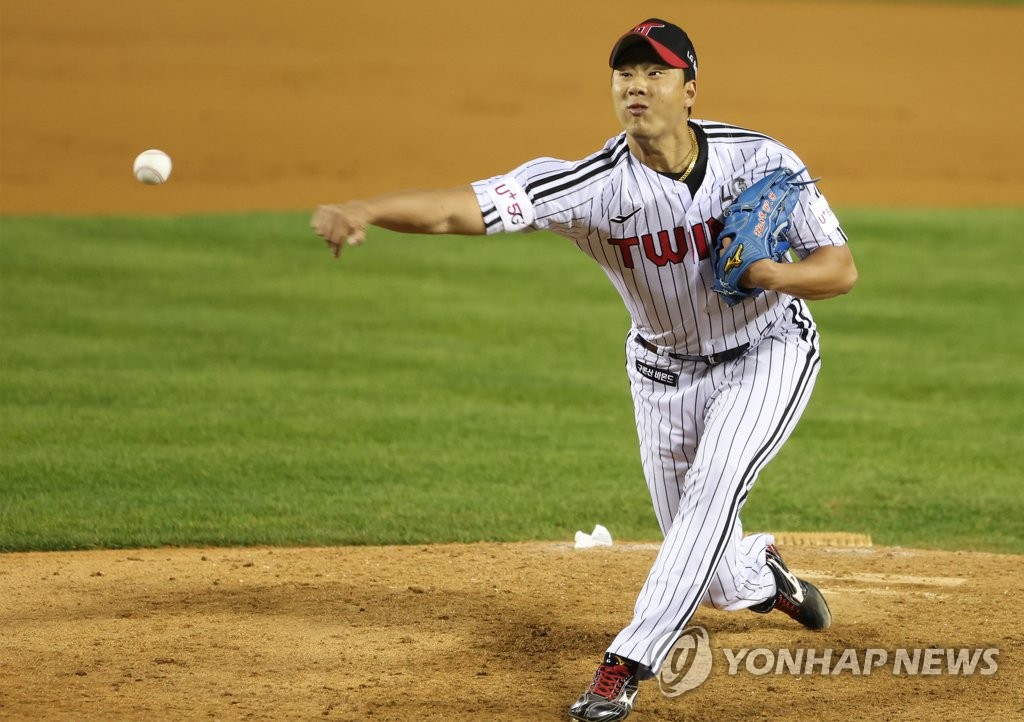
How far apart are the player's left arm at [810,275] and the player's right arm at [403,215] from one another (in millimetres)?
817

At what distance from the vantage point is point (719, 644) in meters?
5.11

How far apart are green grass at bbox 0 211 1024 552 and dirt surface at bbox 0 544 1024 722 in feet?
2.29

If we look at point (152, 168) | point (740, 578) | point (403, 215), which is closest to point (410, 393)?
point (152, 168)

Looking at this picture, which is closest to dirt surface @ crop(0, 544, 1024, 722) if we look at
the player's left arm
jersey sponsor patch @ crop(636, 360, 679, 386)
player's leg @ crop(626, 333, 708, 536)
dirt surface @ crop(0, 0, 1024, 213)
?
player's leg @ crop(626, 333, 708, 536)

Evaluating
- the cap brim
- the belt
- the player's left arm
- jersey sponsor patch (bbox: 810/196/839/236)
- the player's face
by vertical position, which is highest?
the cap brim

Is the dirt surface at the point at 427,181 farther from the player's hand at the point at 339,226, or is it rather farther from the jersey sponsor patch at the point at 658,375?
the player's hand at the point at 339,226

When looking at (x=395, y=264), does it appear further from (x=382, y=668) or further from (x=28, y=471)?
(x=382, y=668)

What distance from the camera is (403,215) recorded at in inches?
155

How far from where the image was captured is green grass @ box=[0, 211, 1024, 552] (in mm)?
7203

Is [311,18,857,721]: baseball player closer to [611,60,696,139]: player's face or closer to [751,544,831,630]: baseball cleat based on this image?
[611,60,696,139]: player's face

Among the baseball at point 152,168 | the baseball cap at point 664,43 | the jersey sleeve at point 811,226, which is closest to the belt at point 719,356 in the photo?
the jersey sleeve at point 811,226

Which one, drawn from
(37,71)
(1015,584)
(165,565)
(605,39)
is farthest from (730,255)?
(605,39)

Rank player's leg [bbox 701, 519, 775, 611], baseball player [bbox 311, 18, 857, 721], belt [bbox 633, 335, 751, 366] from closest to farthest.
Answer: baseball player [bbox 311, 18, 857, 721]
belt [bbox 633, 335, 751, 366]
player's leg [bbox 701, 519, 775, 611]

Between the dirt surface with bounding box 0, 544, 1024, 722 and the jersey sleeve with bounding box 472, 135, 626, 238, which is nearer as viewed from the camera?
the jersey sleeve with bounding box 472, 135, 626, 238
